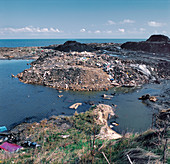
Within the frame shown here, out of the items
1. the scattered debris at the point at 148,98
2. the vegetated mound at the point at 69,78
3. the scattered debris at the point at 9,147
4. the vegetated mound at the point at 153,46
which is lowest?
the scattered debris at the point at 9,147

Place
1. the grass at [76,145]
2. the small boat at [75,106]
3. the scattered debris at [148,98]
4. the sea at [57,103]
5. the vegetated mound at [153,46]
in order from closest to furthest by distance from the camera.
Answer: the grass at [76,145] < the sea at [57,103] < the small boat at [75,106] < the scattered debris at [148,98] < the vegetated mound at [153,46]

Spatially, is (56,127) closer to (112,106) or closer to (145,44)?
(112,106)

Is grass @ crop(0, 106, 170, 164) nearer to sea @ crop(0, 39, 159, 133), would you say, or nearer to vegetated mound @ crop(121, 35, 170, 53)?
sea @ crop(0, 39, 159, 133)

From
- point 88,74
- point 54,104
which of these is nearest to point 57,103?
point 54,104

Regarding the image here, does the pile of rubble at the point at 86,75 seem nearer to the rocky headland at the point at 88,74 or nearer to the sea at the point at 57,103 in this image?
the rocky headland at the point at 88,74

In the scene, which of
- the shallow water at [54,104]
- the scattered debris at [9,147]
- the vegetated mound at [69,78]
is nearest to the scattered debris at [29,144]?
the scattered debris at [9,147]

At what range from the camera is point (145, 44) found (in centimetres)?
3347

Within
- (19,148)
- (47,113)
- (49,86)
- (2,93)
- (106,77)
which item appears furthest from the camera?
(106,77)

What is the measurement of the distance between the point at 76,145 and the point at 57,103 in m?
5.23

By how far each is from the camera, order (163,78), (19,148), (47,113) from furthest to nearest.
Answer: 1. (163,78)
2. (47,113)
3. (19,148)

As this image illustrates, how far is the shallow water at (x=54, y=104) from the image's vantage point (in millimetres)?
7911

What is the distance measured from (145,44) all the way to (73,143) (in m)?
33.6

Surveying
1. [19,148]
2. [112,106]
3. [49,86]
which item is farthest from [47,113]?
[49,86]

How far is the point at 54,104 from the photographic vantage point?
32.0ft
